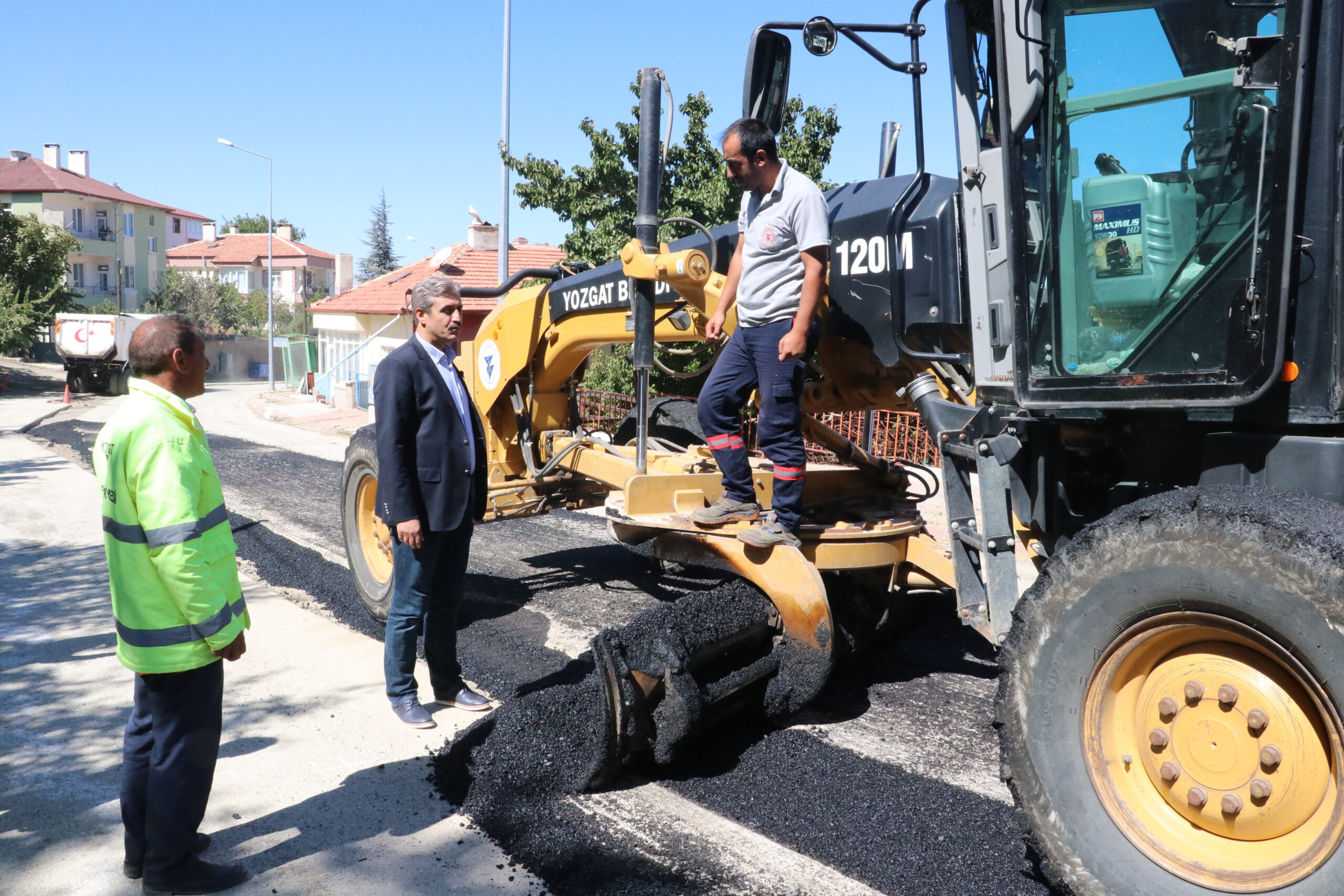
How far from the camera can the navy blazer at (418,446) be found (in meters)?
4.42

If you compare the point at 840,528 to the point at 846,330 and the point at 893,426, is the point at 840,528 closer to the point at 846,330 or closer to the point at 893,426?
the point at 846,330

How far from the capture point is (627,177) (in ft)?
47.5

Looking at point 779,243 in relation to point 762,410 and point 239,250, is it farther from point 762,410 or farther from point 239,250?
point 239,250

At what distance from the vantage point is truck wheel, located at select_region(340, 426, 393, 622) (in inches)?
245

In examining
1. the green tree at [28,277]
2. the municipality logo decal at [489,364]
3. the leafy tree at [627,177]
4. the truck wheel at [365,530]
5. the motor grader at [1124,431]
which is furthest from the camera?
the green tree at [28,277]

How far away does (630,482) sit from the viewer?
5.00 meters

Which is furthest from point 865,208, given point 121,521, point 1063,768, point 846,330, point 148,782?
point 148,782

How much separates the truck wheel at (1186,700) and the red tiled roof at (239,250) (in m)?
77.4

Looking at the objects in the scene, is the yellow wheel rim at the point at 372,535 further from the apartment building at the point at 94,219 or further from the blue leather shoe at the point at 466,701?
the apartment building at the point at 94,219

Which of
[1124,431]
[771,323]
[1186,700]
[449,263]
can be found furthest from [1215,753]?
[449,263]

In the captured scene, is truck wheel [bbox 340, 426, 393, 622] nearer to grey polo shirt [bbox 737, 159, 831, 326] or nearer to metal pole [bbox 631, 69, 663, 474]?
metal pole [bbox 631, 69, 663, 474]

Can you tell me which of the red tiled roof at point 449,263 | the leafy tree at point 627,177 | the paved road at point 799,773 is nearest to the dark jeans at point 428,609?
the paved road at point 799,773

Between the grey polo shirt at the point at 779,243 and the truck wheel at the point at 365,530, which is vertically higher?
the grey polo shirt at the point at 779,243

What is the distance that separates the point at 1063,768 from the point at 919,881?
0.66 metres
